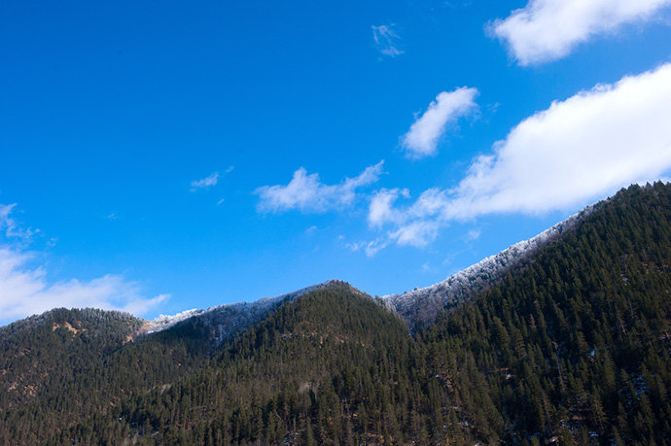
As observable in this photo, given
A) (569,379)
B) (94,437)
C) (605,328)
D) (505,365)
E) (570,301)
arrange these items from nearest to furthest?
1. (569,379)
2. (605,328)
3. (505,365)
4. (570,301)
5. (94,437)

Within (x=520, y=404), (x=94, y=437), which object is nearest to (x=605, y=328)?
(x=520, y=404)

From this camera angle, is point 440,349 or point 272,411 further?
point 440,349

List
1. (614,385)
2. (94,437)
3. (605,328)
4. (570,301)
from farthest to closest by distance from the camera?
1. (94,437)
2. (570,301)
3. (605,328)
4. (614,385)

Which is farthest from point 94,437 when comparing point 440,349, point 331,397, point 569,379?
point 569,379

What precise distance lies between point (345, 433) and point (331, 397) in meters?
18.2

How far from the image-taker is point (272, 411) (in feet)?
535

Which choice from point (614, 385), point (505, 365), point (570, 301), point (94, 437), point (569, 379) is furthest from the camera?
point (94, 437)

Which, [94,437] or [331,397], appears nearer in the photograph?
[331,397]

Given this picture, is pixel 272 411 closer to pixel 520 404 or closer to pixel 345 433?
pixel 345 433

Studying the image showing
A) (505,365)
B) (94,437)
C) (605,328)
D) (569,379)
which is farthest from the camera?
(94,437)

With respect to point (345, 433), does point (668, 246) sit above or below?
above

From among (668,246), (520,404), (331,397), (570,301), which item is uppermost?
(668,246)

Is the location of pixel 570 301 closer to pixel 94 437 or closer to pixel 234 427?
pixel 234 427

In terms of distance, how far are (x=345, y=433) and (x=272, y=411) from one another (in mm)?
31300
